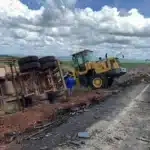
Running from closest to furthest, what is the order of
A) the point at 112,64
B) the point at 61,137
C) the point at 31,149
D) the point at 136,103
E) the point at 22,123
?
the point at 31,149 < the point at 61,137 < the point at 22,123 < the point at 136,103 < the point at 112,64

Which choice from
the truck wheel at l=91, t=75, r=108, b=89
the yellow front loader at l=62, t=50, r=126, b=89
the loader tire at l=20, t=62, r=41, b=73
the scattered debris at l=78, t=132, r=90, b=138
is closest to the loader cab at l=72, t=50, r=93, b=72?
the yellow front loader at l=62, t=50, r=126, b=89

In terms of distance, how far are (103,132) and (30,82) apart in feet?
21.4

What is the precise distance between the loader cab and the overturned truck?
7531mm

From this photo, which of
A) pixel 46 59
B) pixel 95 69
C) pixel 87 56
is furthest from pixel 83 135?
pixel 87 56

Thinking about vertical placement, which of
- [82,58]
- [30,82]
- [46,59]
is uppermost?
[46,59]

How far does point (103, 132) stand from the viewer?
1009cm

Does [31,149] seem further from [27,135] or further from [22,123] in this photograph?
[22,123]

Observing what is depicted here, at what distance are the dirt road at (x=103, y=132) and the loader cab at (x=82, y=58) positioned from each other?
10.9m

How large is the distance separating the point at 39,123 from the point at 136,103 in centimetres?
651

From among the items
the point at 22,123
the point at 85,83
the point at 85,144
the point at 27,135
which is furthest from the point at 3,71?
the point at 85,83

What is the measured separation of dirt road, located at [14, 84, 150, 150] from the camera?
880 centimetres

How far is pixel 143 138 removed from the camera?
9.68 meters

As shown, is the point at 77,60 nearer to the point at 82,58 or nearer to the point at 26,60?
the point at 82,58

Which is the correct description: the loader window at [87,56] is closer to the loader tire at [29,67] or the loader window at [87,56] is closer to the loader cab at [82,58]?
the loader cab at [82,58]
